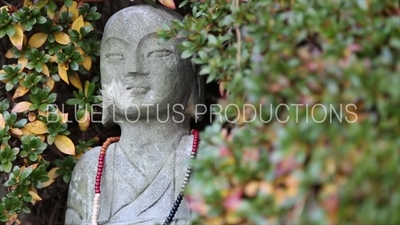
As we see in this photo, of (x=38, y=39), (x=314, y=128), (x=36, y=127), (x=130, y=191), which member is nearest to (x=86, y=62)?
(x=38, y=39)

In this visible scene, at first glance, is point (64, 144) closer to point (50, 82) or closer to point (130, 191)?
point (50, 82)

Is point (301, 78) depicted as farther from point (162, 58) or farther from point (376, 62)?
point (162, 58)

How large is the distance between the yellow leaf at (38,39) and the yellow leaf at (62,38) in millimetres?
36

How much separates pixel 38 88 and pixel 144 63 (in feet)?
1.36

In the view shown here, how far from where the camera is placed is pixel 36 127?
236 centimetres

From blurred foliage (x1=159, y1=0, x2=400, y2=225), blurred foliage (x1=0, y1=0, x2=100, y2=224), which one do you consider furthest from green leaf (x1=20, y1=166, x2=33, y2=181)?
blurred foliage (x1=159, y1=0, x2=400, y2=225)

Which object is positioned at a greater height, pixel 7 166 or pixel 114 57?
pixel 114 57

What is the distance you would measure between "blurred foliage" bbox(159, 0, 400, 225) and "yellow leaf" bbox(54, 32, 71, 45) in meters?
1.00

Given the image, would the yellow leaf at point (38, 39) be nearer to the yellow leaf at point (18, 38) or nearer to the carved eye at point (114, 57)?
the yellow leaf at point (18, 38)

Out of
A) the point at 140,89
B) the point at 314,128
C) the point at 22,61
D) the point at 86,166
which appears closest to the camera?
the point at 314,128

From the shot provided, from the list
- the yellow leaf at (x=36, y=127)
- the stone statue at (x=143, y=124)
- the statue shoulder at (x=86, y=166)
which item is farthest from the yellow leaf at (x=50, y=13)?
the statue shoulder at (x=86, y=166)

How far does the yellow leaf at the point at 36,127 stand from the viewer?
2354 mm

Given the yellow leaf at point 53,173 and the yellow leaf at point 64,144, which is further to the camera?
the yellow leaf at point 53,173

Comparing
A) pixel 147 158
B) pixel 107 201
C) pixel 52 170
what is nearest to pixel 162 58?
pixel 147 158
